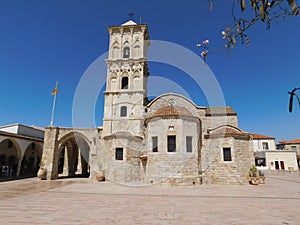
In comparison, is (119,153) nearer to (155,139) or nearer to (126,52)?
(155,139)

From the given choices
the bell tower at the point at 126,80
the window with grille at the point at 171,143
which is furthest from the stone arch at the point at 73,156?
the window with grille at the point at 171,143

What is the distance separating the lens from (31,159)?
24047mm

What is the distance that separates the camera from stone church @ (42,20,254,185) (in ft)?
49.2

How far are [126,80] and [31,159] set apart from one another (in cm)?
1613

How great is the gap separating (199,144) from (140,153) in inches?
211

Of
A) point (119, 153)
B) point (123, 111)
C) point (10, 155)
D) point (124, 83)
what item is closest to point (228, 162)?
point (119, 153)

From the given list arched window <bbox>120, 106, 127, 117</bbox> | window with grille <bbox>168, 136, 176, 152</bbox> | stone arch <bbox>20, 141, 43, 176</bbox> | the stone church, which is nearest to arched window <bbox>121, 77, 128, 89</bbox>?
the stone church

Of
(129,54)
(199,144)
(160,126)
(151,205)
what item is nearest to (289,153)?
(199,144)

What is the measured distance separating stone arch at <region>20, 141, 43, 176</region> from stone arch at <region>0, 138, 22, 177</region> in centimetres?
134

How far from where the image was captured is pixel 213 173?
51.5 feet

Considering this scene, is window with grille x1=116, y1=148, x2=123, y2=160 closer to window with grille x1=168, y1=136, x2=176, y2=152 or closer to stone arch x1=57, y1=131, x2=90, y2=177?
window with grille x1=168, y1=136, x2=176, y2=152

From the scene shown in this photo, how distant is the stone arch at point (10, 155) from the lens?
19586 millimetres

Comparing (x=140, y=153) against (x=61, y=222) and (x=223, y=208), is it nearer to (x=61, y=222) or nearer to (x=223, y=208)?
(x=223, y=208)

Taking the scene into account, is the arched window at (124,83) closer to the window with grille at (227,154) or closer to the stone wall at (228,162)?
the stone wall at (228,162)
